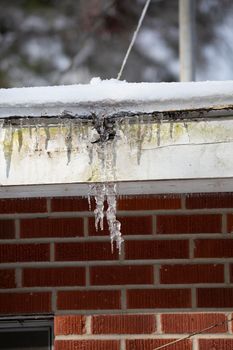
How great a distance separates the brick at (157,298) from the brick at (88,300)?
58 millimetres

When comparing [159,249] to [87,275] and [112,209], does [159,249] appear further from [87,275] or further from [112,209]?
[112,209]

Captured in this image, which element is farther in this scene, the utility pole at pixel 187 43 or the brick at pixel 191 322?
the utility pole at pixel 187 43

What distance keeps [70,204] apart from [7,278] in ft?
1.20

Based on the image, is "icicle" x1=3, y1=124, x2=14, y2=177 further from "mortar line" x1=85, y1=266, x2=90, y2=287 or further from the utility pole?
the utility pole

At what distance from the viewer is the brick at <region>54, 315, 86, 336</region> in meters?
2.42

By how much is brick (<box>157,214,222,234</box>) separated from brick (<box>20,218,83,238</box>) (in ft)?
1.01

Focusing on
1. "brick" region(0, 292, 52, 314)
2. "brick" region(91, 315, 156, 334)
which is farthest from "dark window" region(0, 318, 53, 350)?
"brick" region(91, 315, 156, 334)

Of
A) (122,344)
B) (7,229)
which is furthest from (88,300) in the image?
(7,229)

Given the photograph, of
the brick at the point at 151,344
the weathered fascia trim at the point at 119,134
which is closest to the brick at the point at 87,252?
the brick at the point at 151,344

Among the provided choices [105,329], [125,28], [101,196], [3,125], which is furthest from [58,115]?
→ [125,28]

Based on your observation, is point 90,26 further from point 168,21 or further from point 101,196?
point 101,196

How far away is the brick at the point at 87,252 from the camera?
2.45 m

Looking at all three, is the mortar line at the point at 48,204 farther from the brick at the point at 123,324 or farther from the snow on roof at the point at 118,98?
the snow on roof at the point at 118,98

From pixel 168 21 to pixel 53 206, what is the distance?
33.3ft
